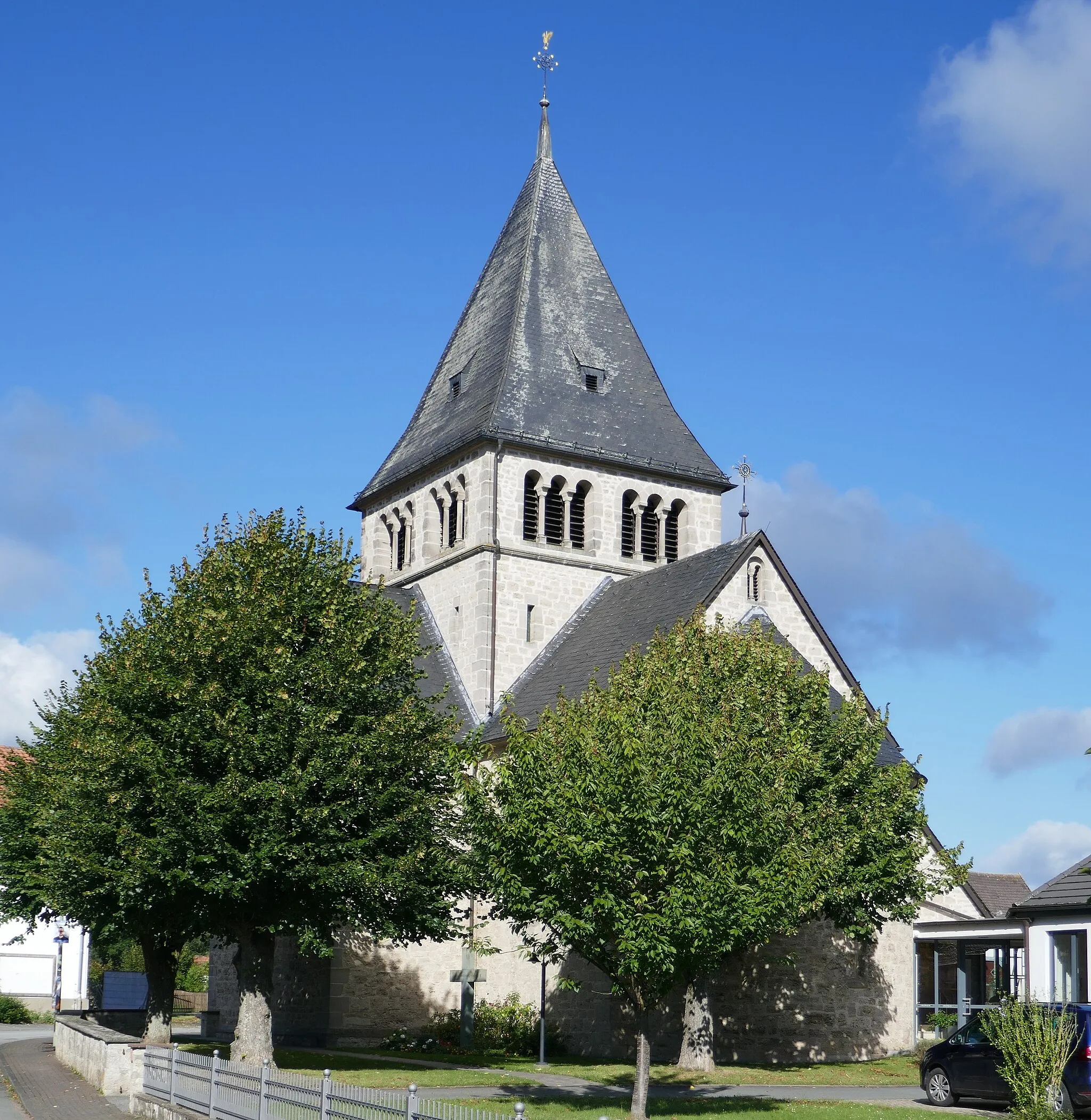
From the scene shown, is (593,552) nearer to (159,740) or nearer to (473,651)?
(473,651)

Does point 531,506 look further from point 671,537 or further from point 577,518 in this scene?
point 671,537

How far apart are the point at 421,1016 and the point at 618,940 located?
59.6 feet

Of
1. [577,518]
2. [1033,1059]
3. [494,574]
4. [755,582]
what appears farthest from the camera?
[577,518]

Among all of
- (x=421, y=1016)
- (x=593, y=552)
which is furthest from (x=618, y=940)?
(x=593, y=552)

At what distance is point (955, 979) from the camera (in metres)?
31.9

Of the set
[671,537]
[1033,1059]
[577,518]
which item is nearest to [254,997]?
[1033,1059]

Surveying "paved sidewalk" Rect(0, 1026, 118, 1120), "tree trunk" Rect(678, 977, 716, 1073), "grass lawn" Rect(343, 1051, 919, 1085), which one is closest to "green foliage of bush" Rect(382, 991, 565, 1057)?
"grass lawn" Rect(343, 1051, 919, 1085)

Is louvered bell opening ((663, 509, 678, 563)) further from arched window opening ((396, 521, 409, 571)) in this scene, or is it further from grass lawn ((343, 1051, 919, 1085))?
grass lawn ((343, 1051, 919, 1085))

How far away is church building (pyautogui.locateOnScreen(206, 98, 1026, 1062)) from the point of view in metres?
31.2

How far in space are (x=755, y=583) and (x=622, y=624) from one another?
3.72 m

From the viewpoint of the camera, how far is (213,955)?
4475 centimetres

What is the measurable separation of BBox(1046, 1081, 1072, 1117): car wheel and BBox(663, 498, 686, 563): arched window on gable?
2393cm

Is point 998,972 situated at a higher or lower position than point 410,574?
lower

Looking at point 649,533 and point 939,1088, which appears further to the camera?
point 649,533
